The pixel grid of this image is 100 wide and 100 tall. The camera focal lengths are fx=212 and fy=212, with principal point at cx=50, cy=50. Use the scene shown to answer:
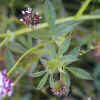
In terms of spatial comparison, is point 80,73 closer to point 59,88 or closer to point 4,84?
point 59,88

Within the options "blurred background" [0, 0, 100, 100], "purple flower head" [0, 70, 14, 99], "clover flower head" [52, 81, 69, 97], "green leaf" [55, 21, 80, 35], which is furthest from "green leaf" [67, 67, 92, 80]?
"blurred background" [0, 0, 100, 100]

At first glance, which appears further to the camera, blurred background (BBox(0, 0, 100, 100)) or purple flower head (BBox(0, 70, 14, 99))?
blurred background (BBox(0, 0, 100, 100))

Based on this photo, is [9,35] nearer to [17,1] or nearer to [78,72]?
[78,72]

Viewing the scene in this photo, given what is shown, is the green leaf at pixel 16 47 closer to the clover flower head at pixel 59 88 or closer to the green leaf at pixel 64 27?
the green leaf at pixel 64 27

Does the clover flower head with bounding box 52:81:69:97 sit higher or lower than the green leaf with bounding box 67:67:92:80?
lower

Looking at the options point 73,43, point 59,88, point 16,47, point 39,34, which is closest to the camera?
point 59,88

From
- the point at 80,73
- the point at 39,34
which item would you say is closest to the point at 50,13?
the point at 39,34

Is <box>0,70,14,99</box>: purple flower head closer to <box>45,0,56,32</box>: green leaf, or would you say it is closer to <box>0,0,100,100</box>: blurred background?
<box>45,0,56,32</box>: green leaf

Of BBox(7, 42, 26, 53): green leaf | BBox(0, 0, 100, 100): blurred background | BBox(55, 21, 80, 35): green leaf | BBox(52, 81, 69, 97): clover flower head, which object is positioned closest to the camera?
BBox(52, 81, 69, 97): clover flower head

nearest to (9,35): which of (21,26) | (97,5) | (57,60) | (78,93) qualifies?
(57,60)

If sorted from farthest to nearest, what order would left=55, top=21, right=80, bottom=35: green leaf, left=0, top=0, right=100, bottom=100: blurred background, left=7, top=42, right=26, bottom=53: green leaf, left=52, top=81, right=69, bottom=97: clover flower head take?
left=0, top=0, right=100, bottom=100: blurred background, left=7, top=42, right=26, bottom=53: green leaf, left=55, top=21, right=80, bottom=35: green leaf, left=52, top=81, right=69, bottom=97: clover flower head

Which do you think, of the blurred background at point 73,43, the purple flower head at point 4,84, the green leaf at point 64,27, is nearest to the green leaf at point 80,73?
the green leaf at point 64,27
